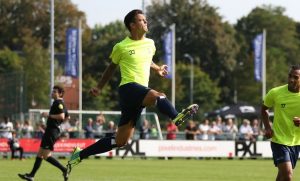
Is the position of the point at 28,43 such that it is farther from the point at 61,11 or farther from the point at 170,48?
the point at 170,48

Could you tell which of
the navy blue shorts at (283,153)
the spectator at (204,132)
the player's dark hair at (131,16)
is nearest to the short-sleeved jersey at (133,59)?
the player's dark hair at (131,16)

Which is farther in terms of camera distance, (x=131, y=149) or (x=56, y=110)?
(x=131, y=149)

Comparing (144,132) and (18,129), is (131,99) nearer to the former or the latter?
(18,129)

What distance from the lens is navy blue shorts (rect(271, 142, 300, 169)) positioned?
46.3ft

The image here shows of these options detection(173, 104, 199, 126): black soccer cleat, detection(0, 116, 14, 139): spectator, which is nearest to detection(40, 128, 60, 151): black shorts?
detection(173, 104, 199, 126): black soccer cleat

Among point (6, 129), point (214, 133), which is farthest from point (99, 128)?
point (214, 133)

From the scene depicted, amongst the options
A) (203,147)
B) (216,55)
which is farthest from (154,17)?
(203,147)

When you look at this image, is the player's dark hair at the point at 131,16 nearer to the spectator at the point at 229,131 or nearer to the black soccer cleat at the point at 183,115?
the black soccer cleat at the point at 183,115

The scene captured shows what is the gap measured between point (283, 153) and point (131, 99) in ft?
7.90

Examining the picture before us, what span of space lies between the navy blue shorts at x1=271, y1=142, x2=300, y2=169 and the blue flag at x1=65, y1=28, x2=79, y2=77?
1289 inches

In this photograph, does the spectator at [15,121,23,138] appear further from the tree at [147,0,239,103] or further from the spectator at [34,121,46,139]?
the tree at [147,0,239,103]

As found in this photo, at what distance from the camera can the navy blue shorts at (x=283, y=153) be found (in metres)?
14.1

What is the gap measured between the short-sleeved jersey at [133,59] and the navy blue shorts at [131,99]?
140mm

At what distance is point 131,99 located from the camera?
14117mm
